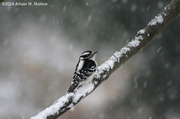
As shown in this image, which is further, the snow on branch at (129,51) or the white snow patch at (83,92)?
the snow on branch at (129,51)

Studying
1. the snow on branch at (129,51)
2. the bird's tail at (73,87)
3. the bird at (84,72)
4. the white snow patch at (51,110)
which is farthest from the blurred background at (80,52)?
the white snow patch at (51,110)

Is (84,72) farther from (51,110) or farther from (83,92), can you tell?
(51,110)

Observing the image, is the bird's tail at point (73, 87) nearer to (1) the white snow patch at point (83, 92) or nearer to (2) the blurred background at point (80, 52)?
(1) the white snow patch at point (83, 92)

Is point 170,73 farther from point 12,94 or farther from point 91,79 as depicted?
point 12,94

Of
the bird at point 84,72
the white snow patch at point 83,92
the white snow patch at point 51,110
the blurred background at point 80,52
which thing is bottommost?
the white snow patch at point 51,110

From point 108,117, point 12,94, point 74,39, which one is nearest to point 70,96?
point 108,117

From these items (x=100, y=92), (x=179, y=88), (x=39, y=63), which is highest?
(x=39, y=63)

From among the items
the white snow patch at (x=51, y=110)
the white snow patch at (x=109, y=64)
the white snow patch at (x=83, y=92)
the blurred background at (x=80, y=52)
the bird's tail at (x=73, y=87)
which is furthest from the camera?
the blurred background at (x=80, y=52)
